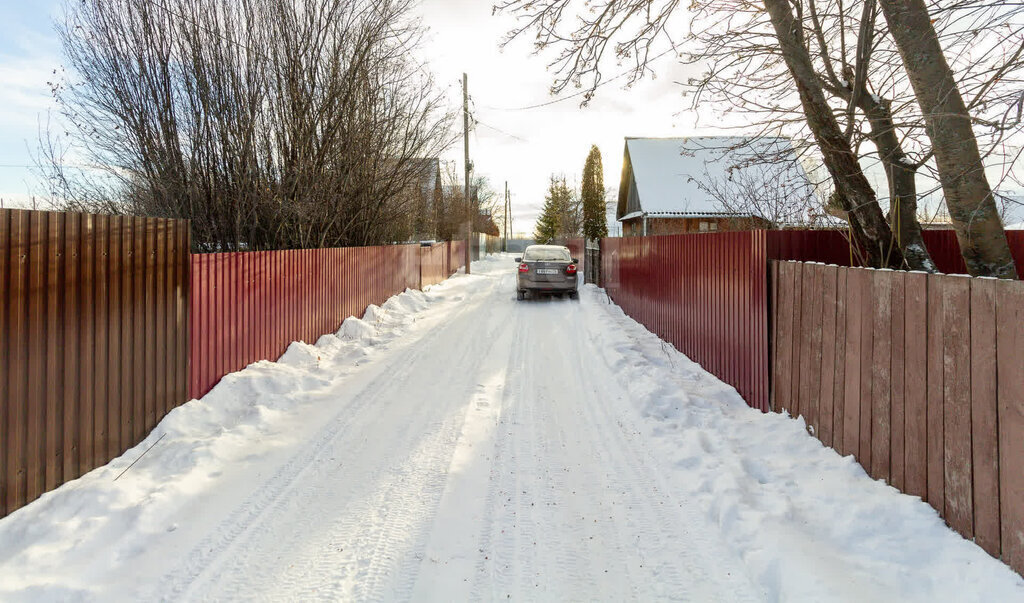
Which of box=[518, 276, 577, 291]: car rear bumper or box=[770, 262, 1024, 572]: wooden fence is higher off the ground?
box=[518, 276, 577, 291]: car rear bumper

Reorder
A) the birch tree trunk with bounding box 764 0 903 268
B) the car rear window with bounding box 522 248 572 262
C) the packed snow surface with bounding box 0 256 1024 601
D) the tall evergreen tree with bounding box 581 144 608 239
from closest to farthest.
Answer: the packed snow surface with bounding box 0 256 1024 601 → the birch tree trunk with bounding box 764 0 903 268 → the car rear window with bounding box 522 248 572 262 → the tall evergreen tree with bounding box 581 144 608 239

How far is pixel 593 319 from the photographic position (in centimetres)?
1120

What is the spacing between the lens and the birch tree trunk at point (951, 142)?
4.07 metres

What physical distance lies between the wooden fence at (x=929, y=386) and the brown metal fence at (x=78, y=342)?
5.12 m

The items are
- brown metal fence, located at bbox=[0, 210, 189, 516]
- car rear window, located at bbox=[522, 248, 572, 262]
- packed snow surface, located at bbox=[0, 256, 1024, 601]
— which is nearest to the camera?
packed snow surface, located at bbox=[0, 256, 1024, 601]

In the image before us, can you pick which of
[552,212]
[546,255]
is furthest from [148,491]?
[552,212]

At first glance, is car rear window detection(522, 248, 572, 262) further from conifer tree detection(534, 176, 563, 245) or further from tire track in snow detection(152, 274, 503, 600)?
conifer tree detection(534, 176, 563, 245)

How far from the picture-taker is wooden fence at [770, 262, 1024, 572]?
8.28 ft

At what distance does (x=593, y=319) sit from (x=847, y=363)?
289 inches

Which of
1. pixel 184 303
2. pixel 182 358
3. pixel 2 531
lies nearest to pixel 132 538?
pixel 2 531

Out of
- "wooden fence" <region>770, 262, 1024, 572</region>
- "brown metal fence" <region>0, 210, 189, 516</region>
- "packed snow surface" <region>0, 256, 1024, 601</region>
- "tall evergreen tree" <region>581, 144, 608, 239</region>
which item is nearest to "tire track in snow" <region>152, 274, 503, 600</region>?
"packed snow surface" <region>0, 256, 1024, 601</region>

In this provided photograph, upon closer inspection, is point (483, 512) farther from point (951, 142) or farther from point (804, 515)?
point (951, 142)

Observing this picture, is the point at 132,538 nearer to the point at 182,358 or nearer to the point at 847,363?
the point at 182,358

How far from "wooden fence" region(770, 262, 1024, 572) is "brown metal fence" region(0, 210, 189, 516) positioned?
5120mm
